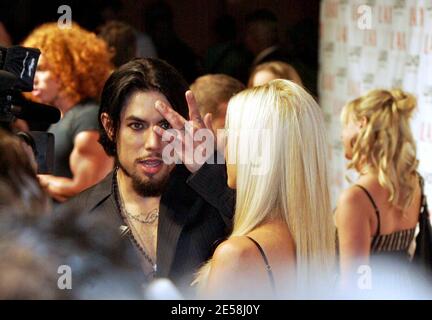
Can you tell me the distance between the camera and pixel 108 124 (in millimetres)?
2195

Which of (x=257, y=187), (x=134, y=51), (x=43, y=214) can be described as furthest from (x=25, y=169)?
(x=134, y=51)

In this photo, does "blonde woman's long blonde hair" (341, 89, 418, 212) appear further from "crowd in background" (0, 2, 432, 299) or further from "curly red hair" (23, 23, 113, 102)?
Result: "curly red hair" (23, 23, 113, 102)

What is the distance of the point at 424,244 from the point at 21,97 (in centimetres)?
131

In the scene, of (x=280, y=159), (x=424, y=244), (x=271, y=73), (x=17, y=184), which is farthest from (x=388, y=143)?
(x=17, y=184)

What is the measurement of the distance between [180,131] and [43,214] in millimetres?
840

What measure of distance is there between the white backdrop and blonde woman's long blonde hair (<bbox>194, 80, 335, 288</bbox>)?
1.21m

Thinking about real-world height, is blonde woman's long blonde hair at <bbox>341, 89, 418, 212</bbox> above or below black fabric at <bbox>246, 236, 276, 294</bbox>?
above

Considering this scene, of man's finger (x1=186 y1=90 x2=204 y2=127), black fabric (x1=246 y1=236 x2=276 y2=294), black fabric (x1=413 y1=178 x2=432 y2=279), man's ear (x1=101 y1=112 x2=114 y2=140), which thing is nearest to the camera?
black fabric (x1=246 y1=236 x2=276 y2=294)

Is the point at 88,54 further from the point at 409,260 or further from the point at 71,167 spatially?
the point at 409,260

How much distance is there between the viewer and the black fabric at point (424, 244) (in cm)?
268

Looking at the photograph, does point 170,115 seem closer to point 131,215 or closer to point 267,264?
point 131,215

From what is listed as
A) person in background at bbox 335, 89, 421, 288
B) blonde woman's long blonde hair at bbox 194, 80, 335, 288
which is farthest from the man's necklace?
person in background at bbox 335, 89, 421, 288

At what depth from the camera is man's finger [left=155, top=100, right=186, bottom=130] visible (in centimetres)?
205

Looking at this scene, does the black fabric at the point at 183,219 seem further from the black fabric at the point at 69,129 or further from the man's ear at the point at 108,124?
the black fabric at the point at 69,129
